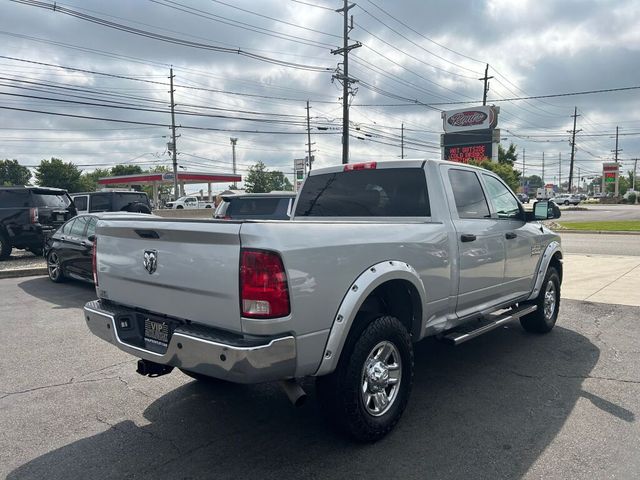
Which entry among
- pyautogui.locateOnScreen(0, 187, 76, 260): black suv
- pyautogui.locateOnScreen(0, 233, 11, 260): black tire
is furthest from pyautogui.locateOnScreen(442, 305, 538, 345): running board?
pyautogui.locateOnScreen(0, 233, 11, 260): black tire

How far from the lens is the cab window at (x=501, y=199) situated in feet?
16.7

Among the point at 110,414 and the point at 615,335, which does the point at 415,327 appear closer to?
the point at 110,414

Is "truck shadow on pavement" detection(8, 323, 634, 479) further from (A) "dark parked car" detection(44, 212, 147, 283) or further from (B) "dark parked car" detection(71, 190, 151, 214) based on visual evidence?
(B) "dark parked car" detection(71, 190, 151, 214)

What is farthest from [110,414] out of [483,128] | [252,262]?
[483,128]

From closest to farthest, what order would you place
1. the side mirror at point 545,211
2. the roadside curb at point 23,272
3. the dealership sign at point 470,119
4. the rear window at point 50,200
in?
the side mirror at point 545,211 < the roadside curb at point 23,272 < the rear window at point 50,200 < the dealership sign at point 470,119

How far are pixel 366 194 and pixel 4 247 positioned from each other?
452 inches

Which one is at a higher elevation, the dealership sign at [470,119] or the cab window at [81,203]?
the dealership sign at [470,119]

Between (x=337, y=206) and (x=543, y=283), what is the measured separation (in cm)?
277

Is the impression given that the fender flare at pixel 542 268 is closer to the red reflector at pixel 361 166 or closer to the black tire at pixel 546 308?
the black tire at pixel 546 308

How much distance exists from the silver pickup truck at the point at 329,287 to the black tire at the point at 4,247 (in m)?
10.4

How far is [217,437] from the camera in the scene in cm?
344

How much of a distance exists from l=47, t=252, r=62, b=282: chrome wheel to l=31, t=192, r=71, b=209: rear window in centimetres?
325

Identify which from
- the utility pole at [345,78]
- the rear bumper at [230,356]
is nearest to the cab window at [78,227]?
the rear bumper at [230,356]

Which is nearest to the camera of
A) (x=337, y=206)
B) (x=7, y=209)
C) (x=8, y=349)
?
(x=337, y=206)
